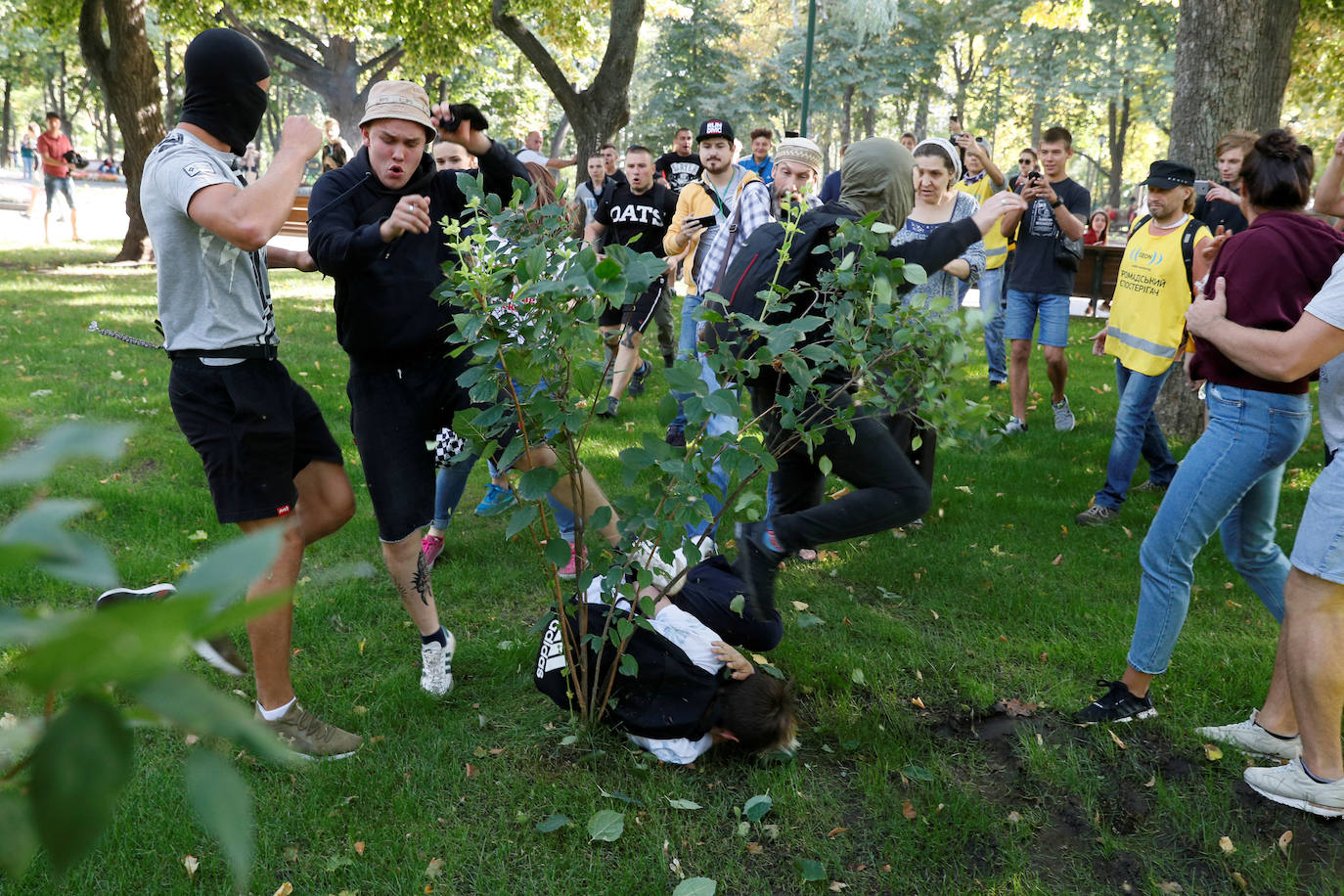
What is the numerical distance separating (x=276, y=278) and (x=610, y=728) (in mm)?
15521

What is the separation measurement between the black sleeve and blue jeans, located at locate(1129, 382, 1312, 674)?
1.02m

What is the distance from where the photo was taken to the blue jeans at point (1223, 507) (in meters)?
3.20

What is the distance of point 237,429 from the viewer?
3039mm

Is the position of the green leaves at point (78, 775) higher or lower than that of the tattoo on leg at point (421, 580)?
higher

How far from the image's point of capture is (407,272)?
3.51m

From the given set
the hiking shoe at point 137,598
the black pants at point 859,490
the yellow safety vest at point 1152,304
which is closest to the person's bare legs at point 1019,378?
the yellow safety vest at point 1152,304

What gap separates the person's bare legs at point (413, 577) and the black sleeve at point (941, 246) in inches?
83.3

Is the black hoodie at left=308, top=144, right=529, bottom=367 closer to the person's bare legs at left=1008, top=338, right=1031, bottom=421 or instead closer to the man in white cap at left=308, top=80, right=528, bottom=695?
the man in white cap at left=308, top=80, right=528, bottom=695

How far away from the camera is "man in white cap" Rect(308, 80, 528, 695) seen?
347 cm

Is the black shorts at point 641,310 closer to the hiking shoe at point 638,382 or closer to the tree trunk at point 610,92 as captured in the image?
the hiking shoe at point 638,382

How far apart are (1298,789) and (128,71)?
1638cm

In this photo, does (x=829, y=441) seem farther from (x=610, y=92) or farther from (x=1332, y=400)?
(x=610, y=92)

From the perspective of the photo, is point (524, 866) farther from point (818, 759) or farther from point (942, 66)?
point (942, 66)

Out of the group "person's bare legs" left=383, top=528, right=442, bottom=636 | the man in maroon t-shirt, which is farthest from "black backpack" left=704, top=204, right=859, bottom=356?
the man in maroon t-shirt
